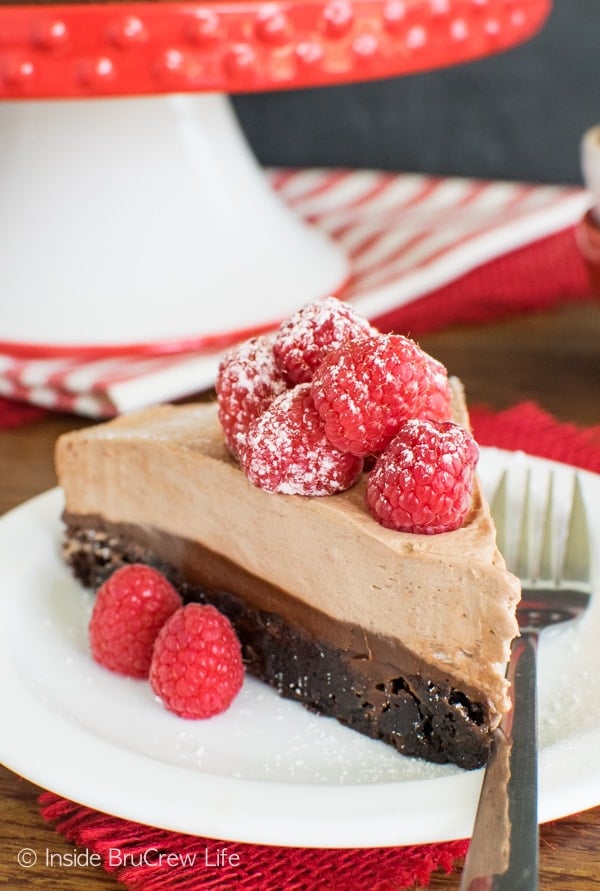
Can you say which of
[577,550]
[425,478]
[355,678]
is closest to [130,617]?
[355,678]

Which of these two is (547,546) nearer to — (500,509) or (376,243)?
(500,509)

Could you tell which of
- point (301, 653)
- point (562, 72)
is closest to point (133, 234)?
point (301, 653)

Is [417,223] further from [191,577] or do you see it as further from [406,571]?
[406,571]

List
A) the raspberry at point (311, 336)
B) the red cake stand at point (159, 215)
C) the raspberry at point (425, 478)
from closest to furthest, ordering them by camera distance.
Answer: the raspberry at point (425, 478) → the raspberry at point (311, 336) → the red cake stand at point (159, 215)

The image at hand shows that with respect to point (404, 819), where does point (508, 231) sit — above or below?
below

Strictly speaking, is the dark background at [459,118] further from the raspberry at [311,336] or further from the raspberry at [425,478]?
the raspberry at [425,478]

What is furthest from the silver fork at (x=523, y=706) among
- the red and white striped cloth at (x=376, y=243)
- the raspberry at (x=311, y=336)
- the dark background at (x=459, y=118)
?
the dark background at (x=459, y=118)
